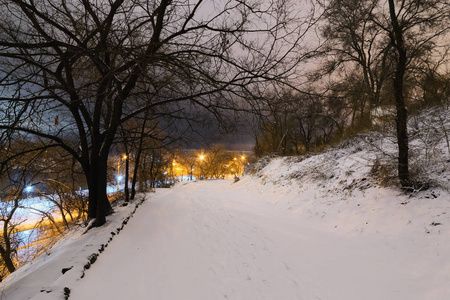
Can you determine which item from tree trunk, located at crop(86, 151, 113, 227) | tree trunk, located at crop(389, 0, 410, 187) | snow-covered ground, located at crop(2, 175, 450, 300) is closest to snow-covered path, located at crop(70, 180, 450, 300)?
snow-covered ground, located at crop(2, 175, 450, 300)

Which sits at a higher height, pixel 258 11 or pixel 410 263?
pixel 258 11

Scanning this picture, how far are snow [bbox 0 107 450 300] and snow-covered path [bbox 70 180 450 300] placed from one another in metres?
0.02

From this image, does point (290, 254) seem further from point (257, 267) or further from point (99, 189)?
point (99, 189)

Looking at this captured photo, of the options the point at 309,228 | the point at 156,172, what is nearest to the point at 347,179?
the point at 309,228

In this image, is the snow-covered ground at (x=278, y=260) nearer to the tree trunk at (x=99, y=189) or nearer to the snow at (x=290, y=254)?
the snow at (x=290, y=254)

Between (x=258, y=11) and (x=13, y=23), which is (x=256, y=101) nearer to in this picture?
(x=258, y=11)

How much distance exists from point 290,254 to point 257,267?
2.83 ft

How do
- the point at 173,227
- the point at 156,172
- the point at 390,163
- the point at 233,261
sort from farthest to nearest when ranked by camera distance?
the point at 156,172 → the point at 173,227 → the point at 390,163 → the point at 233,261

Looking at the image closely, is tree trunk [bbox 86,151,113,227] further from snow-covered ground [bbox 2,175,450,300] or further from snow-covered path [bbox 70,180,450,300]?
snow-covered path [bbox 70,180,450,300]

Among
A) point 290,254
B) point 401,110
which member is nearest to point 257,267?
point 290,254

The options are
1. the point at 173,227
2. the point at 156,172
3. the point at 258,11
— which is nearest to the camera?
the point at 258,11

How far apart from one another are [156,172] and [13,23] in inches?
922

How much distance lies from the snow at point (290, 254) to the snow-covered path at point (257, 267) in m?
0.02

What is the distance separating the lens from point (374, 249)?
Result: 3686 millimetres
